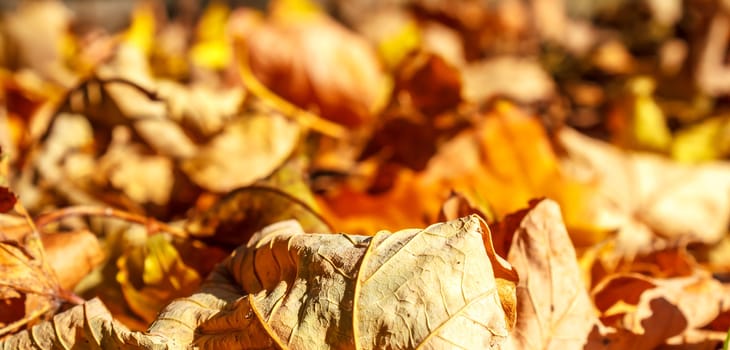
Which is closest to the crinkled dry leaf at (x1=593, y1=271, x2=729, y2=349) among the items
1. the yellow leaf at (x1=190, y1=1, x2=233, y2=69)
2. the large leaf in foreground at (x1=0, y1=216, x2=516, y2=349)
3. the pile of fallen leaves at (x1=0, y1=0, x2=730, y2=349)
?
the pile of fallen leaves at (x1=0, y1=0, x2=730, y2=349)

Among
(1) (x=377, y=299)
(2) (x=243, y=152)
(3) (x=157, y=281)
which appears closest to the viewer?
(1) (x=377, y=299)

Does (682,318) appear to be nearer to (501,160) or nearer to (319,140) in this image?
(501,160)

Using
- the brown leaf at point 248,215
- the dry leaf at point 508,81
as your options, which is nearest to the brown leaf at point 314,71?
the dry leaf at point 508,81

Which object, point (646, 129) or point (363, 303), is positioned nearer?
point (363, 303)

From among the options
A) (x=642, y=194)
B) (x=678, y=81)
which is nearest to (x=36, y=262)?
(x=642, y=194)

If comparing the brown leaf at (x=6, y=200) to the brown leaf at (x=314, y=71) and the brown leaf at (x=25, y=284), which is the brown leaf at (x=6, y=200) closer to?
the brown leaf at (x=25, y=284)

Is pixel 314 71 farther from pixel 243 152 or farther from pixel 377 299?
pixel 377 299

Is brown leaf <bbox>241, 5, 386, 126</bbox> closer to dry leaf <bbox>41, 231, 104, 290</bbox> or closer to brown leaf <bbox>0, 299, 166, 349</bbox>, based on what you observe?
dry leaf <bbox>41, 231, 104, 290</bbox>

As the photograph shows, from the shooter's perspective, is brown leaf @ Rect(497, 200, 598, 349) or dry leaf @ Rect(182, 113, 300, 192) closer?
brown leaf @ Rect(497, 200, 598, 349)

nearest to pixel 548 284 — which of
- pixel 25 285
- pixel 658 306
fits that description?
pixel 658 306
